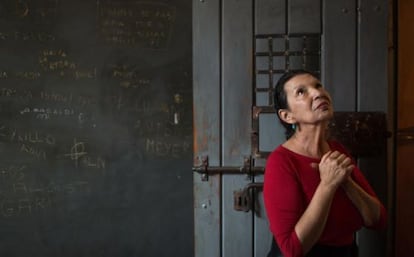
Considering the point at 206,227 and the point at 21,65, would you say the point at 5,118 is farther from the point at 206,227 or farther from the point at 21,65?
the point at 206,227

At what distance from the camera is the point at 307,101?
1.03 m

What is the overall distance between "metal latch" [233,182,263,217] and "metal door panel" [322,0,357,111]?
429mm

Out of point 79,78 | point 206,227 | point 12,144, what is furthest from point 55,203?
point 206,227

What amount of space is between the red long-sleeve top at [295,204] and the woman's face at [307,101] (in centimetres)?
10

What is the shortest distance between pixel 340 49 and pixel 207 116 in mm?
508

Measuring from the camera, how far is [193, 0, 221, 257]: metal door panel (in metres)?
1.37

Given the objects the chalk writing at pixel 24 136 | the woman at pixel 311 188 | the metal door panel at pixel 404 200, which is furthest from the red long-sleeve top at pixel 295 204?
the chalk writing at pixel 24 136

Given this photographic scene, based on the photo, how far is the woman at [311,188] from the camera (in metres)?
0.94

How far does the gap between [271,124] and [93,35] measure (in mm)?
1185

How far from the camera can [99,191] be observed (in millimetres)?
2145

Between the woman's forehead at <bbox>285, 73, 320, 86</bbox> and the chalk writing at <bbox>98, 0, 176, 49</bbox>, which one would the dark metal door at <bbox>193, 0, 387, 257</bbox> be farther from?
the chalk writing at <bbox>98, 0, 176, 49</bbox>

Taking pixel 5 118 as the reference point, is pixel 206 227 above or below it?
below

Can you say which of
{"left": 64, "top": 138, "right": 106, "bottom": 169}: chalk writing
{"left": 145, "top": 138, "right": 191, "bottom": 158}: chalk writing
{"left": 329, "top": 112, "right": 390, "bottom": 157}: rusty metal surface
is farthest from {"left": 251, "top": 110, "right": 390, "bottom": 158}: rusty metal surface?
{"left": 64, "top": 138, "right": 106, "bottom": 169}: chalk writing

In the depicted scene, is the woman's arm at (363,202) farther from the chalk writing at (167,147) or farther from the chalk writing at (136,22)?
the chalk writing at (136,22)
